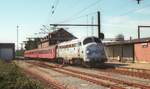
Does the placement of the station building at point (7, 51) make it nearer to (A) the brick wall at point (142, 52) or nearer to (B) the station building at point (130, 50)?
(B) the station building at point (130, 50)

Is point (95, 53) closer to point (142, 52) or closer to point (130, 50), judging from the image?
point (142, 52)

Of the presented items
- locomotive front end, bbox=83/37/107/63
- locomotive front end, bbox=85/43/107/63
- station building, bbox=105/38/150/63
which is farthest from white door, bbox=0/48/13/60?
locomotive front end, bbox=85/43/107/63

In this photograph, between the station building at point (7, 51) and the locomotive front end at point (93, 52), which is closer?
the locomotive front end at point (93, 52)

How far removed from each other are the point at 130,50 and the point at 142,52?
4.10 meters

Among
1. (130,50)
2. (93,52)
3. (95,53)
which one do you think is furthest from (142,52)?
(93,52)

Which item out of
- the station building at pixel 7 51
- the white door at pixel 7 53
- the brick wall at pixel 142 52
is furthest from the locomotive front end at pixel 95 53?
the white door at pixel 7 53

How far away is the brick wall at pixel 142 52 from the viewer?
136 ft

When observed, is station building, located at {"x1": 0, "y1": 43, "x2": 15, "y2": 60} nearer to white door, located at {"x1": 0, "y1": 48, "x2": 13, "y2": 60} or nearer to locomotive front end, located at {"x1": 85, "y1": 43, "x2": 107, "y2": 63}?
white door, located at {"x1": 0, "y1": 48, "x2": 13, "y2": 60}

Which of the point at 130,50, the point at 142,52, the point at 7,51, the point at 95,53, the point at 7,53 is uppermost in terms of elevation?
the point at 7,51

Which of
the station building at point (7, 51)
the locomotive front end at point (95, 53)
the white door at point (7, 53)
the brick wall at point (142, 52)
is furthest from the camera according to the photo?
the white door at point (7, 53)

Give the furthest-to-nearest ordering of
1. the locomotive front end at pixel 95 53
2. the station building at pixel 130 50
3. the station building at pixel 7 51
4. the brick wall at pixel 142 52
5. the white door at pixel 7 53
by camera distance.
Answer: the white door at pixel 7 53 < the station building at pixel 7 51 < the station building at pixel 130 50 < the brick wall at pixel 142 52 < the locomotive front end at pixel 95 53

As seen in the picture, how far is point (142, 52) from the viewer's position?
140 feet

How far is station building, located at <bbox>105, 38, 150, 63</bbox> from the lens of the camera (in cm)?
4191

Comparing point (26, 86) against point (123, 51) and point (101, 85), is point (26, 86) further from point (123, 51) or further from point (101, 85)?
point (123, 51)
